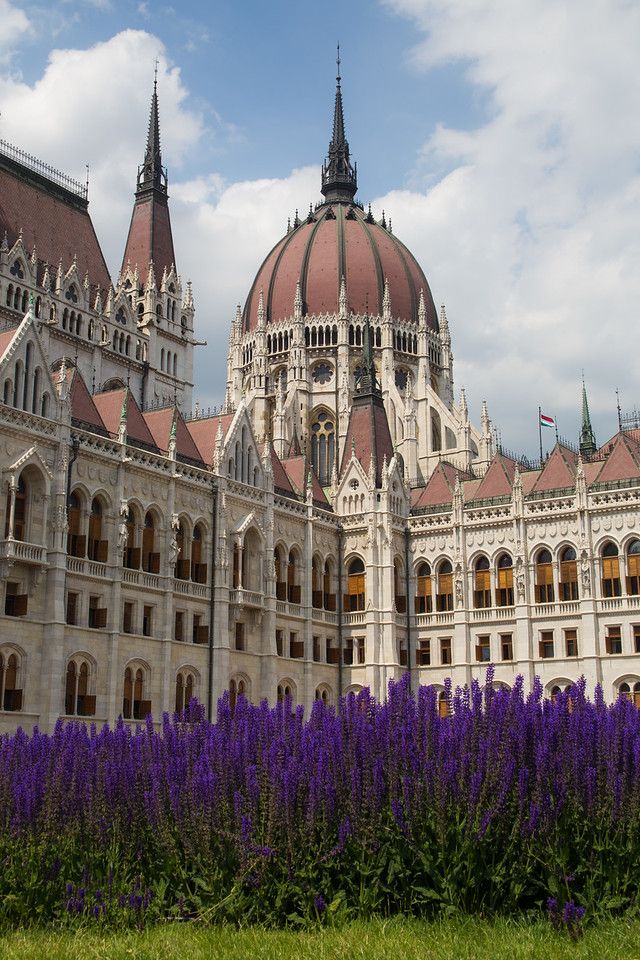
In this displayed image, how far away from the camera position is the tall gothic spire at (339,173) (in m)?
97.9

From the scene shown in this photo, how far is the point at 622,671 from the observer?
50406mm

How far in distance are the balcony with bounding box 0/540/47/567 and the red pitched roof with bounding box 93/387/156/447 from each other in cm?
764

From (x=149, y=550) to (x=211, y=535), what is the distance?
3980 mm

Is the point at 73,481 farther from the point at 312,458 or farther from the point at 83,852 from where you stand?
the point at 312,458

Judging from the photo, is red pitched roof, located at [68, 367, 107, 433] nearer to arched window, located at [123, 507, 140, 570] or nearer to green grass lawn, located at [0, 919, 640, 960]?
arched window, located at [123, 507, 140, 570]

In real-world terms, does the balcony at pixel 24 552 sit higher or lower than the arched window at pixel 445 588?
lower

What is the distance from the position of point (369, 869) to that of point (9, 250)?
4239cm

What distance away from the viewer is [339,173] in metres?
98.5

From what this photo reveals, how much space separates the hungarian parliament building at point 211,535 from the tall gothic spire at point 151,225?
0.45 feet

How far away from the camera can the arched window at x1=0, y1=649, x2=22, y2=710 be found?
37625 millimetres

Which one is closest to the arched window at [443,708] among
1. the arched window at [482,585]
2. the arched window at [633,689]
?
the arched window at [482,585]

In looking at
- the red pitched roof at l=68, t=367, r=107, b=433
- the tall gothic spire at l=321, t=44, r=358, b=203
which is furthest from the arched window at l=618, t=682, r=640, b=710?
the tall gothic spire at l=321, t=44, r=358, b=203

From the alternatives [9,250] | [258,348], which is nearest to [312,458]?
[258,348]

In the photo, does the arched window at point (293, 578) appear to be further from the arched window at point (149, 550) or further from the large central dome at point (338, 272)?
the large central dome at point (338, 272)
